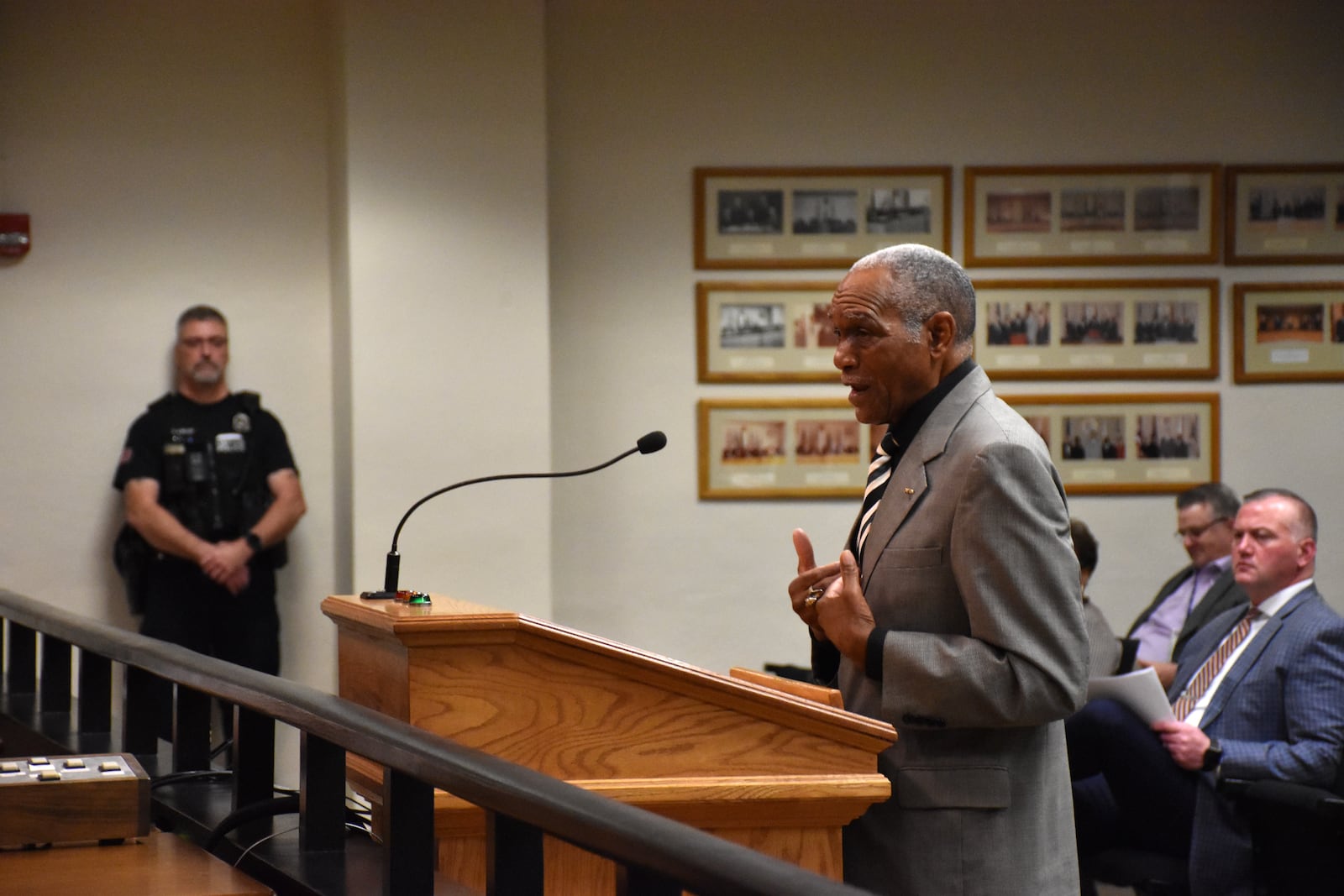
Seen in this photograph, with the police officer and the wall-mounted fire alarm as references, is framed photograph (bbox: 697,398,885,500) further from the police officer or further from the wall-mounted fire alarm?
the wall-mounted fire alarm

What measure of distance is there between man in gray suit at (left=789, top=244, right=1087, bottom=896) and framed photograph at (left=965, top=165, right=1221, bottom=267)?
4.11 metres

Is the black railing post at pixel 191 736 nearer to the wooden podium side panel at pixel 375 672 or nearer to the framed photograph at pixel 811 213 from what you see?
the wooden podium side panel at pixel 375 672

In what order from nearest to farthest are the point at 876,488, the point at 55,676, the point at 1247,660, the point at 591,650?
the point at 591,650, the point at 876,488, the point at 55,676, the point at 1247,660

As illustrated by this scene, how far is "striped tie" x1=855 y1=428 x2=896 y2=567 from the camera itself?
2234 mm

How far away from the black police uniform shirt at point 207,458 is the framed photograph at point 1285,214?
3.93 m

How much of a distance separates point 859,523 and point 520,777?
110cm

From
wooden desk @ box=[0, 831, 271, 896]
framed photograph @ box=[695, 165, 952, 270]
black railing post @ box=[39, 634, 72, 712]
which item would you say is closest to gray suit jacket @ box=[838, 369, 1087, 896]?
wooden desk @ box=[0, 831, 271, 896]

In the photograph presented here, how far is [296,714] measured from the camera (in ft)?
5.54

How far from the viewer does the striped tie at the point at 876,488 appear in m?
2.23

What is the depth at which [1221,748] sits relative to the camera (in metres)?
3.55

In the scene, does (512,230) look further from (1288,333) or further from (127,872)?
(127,872)

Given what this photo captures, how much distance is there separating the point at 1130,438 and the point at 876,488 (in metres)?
4.25

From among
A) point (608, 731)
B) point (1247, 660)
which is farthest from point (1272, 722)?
point (608, 731)

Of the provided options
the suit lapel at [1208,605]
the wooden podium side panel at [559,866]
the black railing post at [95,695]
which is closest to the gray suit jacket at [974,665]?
the wooden podium side panel at [559,866]
